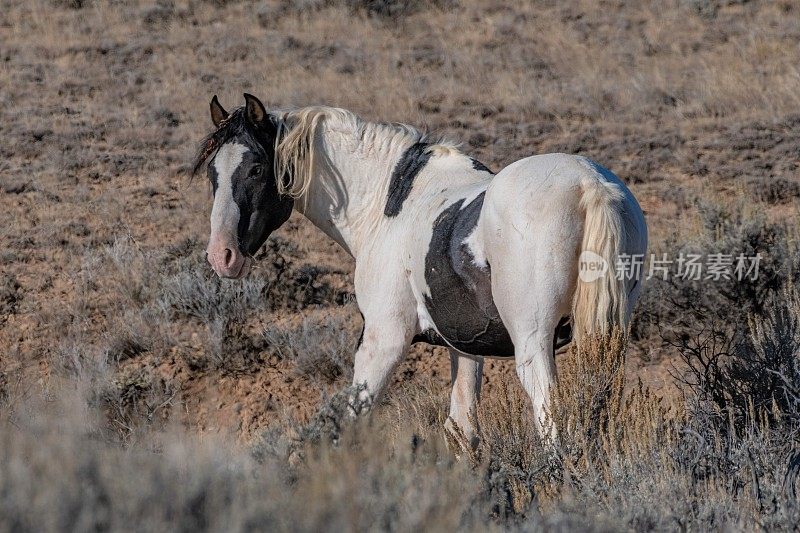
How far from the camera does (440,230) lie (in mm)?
4734

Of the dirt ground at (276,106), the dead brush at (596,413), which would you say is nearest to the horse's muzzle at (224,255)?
the dirt ground at (276,106)

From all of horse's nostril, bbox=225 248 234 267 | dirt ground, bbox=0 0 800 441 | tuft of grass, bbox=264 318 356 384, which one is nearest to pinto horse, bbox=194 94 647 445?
horse's nostril, bbox=225 248 234 267

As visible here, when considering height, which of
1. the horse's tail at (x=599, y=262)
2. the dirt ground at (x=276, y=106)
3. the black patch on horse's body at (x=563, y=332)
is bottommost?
the dirt ground at (x=276, y=106)

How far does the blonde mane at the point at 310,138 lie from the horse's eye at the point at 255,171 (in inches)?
3.7

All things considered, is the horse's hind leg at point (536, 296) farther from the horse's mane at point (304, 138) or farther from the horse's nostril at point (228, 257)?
the horse's nostril at point (228, 257)

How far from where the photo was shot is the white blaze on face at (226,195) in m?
5.24

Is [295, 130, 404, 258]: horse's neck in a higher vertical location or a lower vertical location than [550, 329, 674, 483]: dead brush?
higher

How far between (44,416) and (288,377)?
422 cm

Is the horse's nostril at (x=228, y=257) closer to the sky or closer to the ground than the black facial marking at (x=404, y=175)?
closer to the ground

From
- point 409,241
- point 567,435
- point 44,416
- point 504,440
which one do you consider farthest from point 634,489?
point 44,416

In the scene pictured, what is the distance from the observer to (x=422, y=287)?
478cm

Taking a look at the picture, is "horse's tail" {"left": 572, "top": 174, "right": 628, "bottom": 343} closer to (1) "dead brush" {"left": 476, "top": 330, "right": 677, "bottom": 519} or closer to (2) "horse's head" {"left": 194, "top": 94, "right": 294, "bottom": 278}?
(1) "dead brush" {"left": 476, "top": 330, "right": 677, "bottom": 519}

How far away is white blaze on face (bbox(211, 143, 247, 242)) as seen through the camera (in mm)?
5242

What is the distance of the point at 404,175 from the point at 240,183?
88 cm
